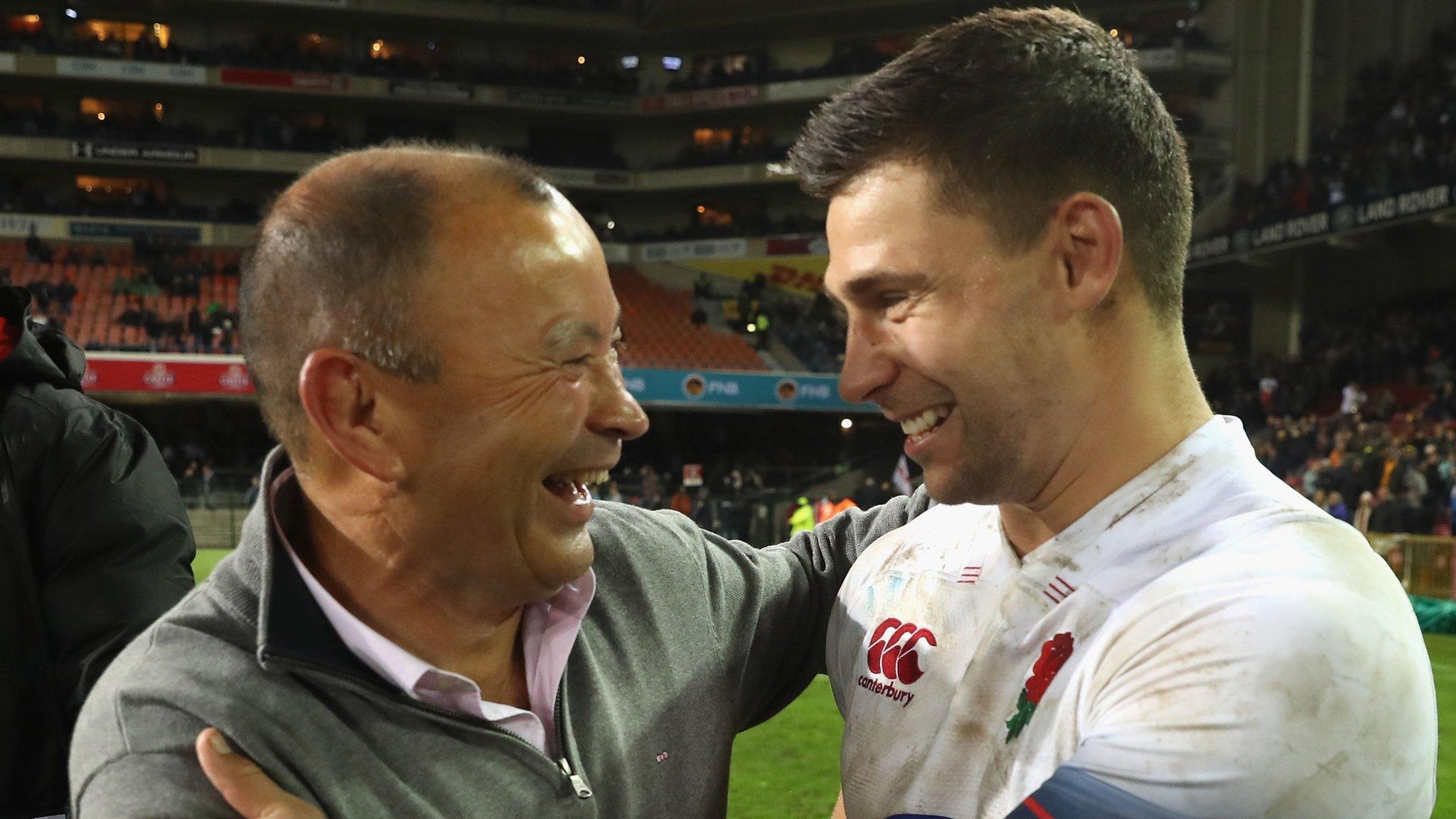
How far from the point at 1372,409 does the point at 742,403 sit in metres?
12.1

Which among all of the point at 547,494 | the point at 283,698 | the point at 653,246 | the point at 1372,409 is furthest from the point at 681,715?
the point at 653,246

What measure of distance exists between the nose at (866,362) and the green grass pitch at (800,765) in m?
4.01

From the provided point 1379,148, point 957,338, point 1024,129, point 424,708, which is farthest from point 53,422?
point 1379,148

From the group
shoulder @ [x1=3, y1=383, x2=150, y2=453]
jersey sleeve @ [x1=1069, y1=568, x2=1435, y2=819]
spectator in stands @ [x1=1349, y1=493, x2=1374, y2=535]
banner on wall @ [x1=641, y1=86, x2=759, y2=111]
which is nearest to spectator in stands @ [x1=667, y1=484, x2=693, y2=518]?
spectator in stands @ [x1=1349, y1=493, x2=1374, y2=535]

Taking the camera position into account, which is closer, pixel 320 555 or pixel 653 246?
pixel 320 555

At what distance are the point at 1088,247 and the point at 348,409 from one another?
3.51 feet

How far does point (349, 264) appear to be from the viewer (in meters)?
1.65

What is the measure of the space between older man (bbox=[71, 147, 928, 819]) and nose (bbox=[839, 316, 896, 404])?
0.34 m

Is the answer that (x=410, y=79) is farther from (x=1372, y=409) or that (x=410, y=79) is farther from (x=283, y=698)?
(x=283, y=698)

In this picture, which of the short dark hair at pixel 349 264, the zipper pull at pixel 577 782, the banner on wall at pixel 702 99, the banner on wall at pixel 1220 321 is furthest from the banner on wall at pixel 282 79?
the zipper pull at pixel 577 782

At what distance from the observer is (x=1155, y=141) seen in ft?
6.07

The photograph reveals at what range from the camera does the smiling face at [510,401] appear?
1.68 metres

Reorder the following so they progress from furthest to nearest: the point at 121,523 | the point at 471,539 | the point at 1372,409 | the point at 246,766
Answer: the point at 1372,409, the point at 121,523, the point at 471,539, the point at 246,766

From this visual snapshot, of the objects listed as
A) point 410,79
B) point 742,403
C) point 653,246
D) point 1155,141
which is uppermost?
point 410,79
